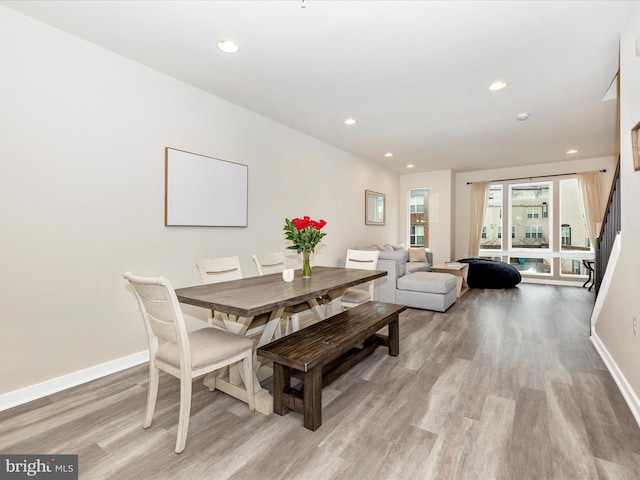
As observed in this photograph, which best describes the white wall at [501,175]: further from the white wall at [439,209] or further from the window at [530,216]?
the white wall at [439,209]

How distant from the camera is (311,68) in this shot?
2756 mm

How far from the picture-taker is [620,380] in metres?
2.24

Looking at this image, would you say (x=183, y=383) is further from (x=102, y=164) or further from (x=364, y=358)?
(x=102, y=164)

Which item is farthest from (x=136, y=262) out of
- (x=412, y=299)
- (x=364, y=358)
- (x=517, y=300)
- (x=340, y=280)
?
(x=517, y=300)

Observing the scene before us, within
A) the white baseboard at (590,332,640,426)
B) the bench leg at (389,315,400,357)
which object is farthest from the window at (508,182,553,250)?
the bench leg at (389,315,400,357)

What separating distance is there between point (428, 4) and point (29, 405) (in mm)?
3793

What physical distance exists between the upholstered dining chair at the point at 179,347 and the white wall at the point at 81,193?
1045mm

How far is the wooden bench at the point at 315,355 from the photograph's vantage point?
1.82 metres

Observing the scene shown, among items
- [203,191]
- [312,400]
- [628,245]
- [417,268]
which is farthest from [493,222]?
[312,400]

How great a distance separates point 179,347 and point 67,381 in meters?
1.48

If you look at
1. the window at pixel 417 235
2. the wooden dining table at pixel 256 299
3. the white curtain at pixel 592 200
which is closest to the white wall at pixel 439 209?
the window at pixel 417 235

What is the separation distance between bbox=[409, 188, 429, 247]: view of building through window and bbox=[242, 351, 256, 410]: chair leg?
6460mm

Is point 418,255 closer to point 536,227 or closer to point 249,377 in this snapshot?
point 536,227

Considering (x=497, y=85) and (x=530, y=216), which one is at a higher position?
(x=497, y=85)
